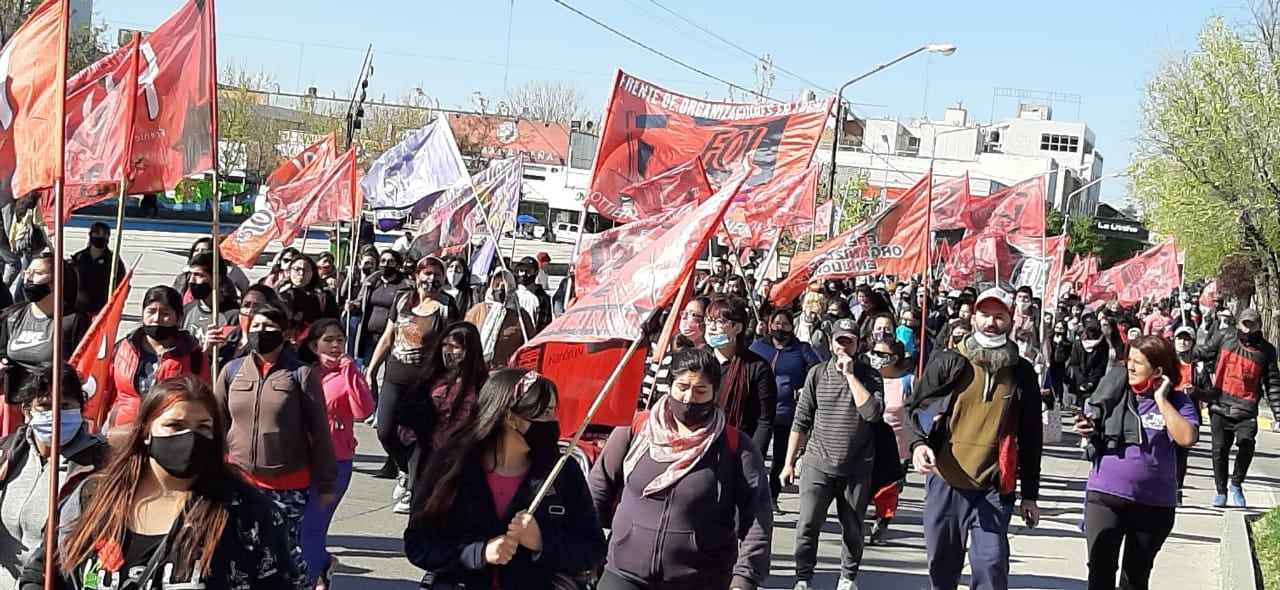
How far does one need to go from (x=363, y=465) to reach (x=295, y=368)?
5370 mm

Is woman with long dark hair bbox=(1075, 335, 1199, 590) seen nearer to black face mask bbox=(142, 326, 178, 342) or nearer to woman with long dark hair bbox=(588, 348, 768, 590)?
woman with long dark hair bbox=(588, 348, 768, 590)

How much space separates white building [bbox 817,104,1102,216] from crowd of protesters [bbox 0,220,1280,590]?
267ft

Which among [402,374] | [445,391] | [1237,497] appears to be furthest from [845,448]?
[1237,497]

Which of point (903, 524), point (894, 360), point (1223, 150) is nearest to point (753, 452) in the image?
point (894, 360)

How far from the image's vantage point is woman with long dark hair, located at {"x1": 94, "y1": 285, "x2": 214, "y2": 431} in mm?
7164

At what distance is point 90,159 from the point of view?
25.9 ft

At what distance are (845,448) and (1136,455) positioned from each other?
69.6 inches

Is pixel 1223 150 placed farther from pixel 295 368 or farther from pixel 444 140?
pixel 295 368

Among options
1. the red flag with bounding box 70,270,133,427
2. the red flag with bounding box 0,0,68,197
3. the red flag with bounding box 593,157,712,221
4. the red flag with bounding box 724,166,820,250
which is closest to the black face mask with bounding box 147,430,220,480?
the red flag with bounding box 0,0,68,197

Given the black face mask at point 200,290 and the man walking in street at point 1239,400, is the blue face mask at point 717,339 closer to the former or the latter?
the black face mask at point 200,290

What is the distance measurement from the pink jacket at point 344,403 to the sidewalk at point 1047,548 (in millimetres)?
2707

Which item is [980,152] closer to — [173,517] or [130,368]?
[130,368]

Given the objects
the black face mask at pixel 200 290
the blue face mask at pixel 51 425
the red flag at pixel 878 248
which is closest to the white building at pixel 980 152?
the red flag at pixel 878 248

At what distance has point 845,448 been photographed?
8.76 meters
